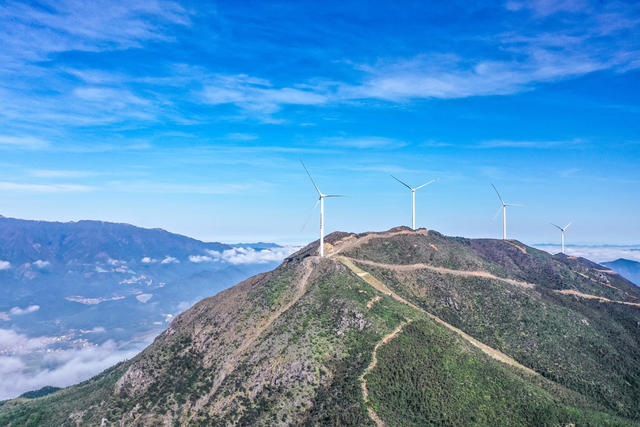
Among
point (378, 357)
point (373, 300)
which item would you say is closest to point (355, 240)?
point (373, 300)

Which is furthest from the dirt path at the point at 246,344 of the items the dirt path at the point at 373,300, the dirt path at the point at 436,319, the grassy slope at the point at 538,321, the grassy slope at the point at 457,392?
the grassy slope at the point at 457,392

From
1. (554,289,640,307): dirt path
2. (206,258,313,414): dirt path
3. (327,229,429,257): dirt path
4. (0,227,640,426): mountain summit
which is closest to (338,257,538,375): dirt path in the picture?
(0,227,640,426): mountain summit

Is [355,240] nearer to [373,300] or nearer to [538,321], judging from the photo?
[373,300]

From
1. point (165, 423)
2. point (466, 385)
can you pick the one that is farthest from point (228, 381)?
point (466, 385)

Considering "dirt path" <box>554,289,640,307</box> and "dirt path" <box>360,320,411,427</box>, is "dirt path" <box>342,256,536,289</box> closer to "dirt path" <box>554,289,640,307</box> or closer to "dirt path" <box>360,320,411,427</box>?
"dirt path" <box>554,289,640,307</box>

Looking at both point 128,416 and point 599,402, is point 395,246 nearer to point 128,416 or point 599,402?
point 599,402
